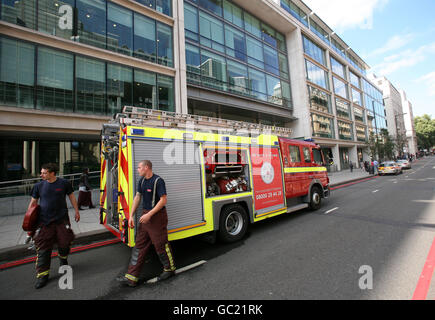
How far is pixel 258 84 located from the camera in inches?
798

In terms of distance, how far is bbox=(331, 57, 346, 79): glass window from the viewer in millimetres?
32450

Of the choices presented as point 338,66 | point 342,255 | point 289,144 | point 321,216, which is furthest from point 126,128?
point 338,66

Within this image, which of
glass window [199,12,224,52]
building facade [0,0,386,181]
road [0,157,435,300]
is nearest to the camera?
road [0,157,435,300]

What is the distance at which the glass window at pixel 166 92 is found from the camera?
1320 centimetres

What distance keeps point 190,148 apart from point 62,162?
10.8m

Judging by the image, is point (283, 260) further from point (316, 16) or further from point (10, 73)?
point (316, 16)

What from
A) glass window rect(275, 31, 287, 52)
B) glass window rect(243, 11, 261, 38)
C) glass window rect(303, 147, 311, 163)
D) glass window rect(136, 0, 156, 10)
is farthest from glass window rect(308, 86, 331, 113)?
glass window rect(303, 147, 311, 163)

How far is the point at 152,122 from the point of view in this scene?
3973 mm

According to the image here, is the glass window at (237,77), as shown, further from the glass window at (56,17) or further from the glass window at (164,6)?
the glass window at (56,17)

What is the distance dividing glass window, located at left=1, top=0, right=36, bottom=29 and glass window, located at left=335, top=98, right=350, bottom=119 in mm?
34105

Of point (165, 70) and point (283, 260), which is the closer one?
point (283, 260)

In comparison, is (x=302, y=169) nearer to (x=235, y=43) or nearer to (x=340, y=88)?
(x=235, y=43)

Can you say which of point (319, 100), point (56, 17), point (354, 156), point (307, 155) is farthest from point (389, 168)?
point (56, 17)

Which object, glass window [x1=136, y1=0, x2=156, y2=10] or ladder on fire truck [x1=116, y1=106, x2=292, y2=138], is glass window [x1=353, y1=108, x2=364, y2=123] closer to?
glass window [x1=136, y1=0, x2=156, y2=10]
